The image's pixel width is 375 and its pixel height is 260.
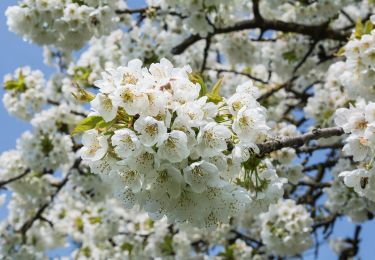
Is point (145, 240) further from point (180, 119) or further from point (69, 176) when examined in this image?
point (180, 119)

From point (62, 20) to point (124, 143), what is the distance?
3112 millimetres

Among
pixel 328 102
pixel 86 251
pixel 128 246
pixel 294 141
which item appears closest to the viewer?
pixel 294 141

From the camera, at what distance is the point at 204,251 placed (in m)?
8.80

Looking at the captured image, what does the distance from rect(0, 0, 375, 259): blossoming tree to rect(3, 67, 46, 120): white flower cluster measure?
2cm

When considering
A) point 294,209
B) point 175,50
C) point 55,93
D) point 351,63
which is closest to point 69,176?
point 55,93

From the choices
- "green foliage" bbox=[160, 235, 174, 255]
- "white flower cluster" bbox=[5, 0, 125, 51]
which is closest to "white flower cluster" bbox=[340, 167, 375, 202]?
"white flower cluster" bbox=[5, 0, 125, 51]

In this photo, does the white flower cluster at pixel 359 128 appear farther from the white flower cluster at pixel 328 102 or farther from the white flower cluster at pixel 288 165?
the white flower cluster at pixel 328 102

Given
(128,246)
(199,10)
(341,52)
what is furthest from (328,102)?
(128,246)

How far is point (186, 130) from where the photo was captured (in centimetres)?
210

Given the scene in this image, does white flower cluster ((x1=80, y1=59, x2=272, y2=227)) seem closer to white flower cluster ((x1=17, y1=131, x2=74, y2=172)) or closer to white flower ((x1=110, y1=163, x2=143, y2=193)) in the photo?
white flower ((x1=110, y1=163, x2=143, y2=193))

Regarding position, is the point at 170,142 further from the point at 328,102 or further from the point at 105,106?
the point at 328,102

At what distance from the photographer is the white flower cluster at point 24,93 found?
6.82 m

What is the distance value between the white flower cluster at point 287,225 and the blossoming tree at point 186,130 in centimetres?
2

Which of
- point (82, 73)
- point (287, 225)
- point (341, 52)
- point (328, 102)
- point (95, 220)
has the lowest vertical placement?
point (95, 220)
